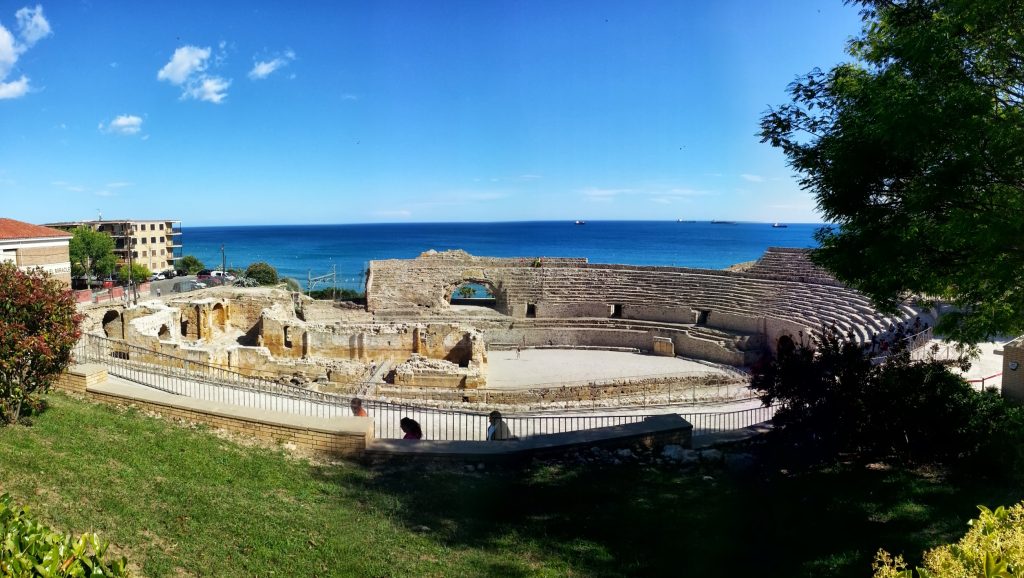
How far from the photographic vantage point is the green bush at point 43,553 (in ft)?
9.28

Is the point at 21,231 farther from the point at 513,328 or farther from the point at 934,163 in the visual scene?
the point at 934,163

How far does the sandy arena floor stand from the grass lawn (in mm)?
13428

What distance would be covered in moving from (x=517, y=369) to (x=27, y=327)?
18062 millimetres

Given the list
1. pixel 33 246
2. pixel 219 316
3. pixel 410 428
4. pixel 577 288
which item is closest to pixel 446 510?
pixel 410 428

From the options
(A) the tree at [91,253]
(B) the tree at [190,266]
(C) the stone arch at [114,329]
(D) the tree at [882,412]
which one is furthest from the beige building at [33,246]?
(B) the tree at [190,266]

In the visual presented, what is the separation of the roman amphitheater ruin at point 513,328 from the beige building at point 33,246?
11.3 ft

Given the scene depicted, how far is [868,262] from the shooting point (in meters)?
7.62

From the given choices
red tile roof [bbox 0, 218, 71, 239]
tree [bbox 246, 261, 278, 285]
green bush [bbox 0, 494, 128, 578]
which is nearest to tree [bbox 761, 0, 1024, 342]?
green bush [bbox 0, 494, 128, 578]

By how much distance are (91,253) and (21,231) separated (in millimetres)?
29368

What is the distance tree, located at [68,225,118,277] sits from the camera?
4588cm

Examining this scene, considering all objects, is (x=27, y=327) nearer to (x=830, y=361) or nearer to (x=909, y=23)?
(x=830, y=361)

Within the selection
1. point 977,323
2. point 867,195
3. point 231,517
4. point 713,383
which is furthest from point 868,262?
point 713,383

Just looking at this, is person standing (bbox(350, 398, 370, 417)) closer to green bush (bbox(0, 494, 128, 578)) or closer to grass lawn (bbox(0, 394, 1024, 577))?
grass lawn (bbox(0, 394, 1024, 577))

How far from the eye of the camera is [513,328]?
2956 centimetres
